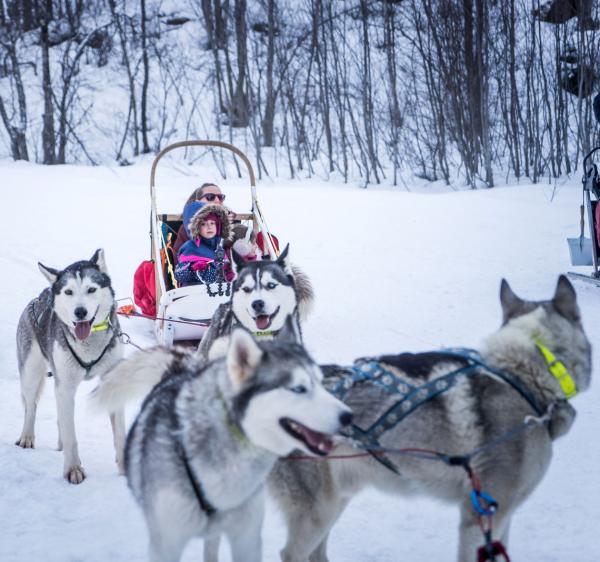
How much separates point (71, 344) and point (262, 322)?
1049 mm

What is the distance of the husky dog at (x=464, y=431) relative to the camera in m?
1.85

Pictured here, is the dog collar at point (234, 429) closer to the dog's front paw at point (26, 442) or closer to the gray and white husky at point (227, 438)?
the gray and white husky at point (227, 438)

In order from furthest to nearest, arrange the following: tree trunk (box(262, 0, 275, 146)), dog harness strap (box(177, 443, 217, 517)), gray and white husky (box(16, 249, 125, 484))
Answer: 1. tree trunk (box(262, 0, 275, 146))
2. gray and white husky (box(16, 249, 125, 484))
3. dog harness strap (box(177, 443, 217, 517))

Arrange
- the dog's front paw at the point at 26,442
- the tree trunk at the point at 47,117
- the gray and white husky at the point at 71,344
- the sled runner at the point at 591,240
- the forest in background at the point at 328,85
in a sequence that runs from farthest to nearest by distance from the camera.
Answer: the tree trunk at the point at 47,117 < the forest in background at the point at 328,85 < the sled runner at the point at 591,240 < the dog's front paw at the point at 26,442 < the gray and white husky at the point at 71,344

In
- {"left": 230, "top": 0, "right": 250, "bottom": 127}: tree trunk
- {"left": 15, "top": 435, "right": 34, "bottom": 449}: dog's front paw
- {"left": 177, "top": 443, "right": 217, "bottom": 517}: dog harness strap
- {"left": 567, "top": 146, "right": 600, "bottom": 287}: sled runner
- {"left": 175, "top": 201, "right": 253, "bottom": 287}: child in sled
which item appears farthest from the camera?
{"left": 230, "top": 0, "right": 250, "bottom": 127}: tree trunk

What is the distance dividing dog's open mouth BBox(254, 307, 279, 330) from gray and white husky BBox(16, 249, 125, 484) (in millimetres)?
771

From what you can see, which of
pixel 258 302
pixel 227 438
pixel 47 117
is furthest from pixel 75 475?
pixel 47 117

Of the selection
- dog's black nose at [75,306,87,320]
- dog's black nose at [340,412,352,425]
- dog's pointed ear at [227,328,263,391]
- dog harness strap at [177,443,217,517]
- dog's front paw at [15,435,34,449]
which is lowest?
dog's front paw at [15,435,34,449]

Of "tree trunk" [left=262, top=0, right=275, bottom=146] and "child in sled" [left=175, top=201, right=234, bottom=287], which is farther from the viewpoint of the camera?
"tree trunk" [left=262, top=0, right=275, bottom=146]

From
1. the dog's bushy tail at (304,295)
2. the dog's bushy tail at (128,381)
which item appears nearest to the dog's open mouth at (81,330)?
the dog's bushy tail at (128,381)

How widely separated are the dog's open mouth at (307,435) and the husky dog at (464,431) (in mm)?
338

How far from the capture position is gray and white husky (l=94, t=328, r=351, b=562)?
5.14 ft

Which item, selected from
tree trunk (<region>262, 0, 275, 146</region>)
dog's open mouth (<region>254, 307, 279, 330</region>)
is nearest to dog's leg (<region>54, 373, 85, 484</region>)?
dog's open mouth (<region>254, 307, 279, 330</region>)

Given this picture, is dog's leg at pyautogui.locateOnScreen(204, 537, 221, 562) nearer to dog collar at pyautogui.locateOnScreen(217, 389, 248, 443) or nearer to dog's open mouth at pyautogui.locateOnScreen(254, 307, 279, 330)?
dog collar at pyautogui.locateOnScreen(217, 389, 248, 443)
